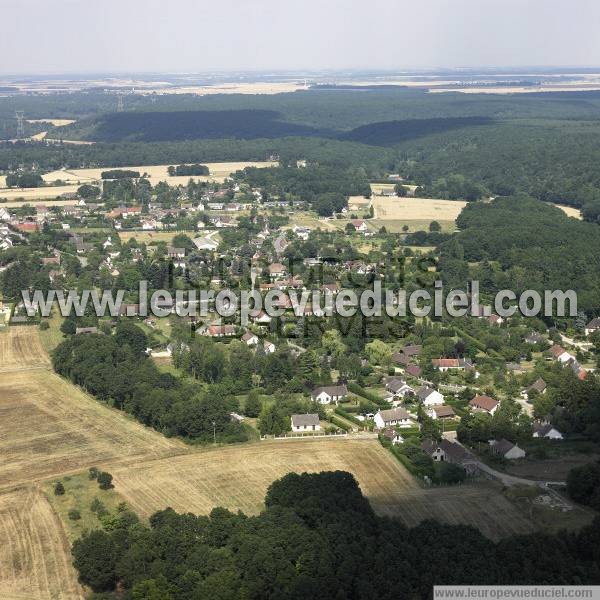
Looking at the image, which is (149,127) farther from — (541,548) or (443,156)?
(541,548)

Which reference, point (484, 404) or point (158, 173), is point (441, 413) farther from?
point (158, 173)

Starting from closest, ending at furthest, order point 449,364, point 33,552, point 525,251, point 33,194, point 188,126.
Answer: point 33,552
point 449,364
point 525,251
point 33,194
point 188,126

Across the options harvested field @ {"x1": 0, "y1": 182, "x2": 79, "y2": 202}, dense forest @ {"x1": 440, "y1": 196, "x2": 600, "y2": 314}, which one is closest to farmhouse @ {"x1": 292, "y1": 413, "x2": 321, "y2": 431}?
dense forest @ {"x1": 440, "y1": 196, "x2": 600, "y2": 314}

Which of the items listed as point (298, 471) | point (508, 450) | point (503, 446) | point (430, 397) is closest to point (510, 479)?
point (508, 450)

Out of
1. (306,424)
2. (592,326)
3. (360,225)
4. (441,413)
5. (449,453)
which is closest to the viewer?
(449,453)

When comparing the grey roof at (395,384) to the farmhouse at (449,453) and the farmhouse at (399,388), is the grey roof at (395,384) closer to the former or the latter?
the farmhouse at (399,388)

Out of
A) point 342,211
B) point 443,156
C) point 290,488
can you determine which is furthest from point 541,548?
point 443,156
